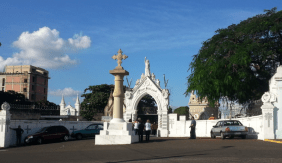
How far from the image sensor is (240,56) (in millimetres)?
27125

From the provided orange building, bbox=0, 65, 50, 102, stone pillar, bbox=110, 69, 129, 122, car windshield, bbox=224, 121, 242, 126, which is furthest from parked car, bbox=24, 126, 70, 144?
orange building, bbox=0, 65, 50, 102

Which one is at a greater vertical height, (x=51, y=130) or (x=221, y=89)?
(x=221, y=89)

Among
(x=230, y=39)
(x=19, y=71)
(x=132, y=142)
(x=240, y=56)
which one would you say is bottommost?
(x=132, y=142)

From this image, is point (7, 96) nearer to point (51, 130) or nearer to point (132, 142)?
point (51, 130)

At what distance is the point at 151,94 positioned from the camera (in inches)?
1428

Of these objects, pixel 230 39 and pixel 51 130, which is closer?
pixel 51 130

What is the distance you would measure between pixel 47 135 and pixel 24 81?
82.8 meters

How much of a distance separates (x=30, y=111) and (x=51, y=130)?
52.5ft

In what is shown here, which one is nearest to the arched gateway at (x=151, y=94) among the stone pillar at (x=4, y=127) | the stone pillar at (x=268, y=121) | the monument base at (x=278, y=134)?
the stone pillar at (x=268, y=121)

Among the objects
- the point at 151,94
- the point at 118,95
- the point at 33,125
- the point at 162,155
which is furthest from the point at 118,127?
the point at 151,94

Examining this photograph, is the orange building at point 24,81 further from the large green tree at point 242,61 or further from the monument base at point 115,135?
the monument base at point 115,135

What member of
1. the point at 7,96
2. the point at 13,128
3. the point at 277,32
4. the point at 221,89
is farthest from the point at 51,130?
the point at 7,96

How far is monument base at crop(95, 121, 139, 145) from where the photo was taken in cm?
1998

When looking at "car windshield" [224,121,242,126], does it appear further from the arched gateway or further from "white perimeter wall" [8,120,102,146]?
"white perimeter wall" [8,120,102,146]
